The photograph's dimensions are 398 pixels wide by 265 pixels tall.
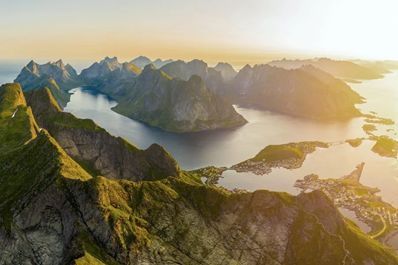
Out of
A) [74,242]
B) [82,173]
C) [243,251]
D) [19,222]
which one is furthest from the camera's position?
[82,173]

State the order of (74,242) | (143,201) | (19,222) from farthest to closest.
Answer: (143,201), (19,222), (74,242)

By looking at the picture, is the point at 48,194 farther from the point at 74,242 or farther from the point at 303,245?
the point at 303,245

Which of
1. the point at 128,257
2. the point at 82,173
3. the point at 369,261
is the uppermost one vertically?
the point at 82,173

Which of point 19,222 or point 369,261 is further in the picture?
point 369,261

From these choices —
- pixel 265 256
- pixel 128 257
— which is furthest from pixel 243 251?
pixel 128 257

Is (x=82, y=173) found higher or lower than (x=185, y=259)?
higher

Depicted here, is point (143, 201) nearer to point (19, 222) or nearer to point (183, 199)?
point (183, 199)
